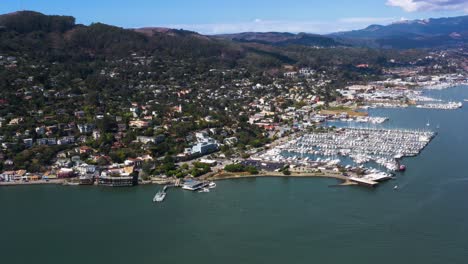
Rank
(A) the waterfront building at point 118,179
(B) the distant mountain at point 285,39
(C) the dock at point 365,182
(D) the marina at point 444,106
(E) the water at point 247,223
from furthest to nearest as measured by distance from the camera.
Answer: (B) the distant mountain at point 285,39 → (D) the marina at point 444,106 → (A) the waterfront building at point 118,179 → (C) the dock at point 365,182 → (E) the water at point 247,223

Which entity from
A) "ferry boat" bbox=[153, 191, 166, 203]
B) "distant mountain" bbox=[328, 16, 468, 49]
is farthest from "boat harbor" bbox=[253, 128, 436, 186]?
"distant mountain" bbox=[328, 16, 468, 49]

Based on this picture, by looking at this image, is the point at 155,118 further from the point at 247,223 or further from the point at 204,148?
the point at 247,223

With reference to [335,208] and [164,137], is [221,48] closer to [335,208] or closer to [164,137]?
[164,137]

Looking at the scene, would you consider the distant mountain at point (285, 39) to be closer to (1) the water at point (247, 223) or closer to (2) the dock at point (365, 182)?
(2) the dock at point (365, 182)

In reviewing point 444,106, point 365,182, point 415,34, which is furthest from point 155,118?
point 415,34

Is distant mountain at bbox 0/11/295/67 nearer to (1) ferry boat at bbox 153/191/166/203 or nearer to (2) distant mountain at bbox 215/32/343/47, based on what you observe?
(1) ferry boat at bbox 153/191/166/203

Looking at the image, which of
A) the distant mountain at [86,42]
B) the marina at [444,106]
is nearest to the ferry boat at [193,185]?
the marina at [444,106]
